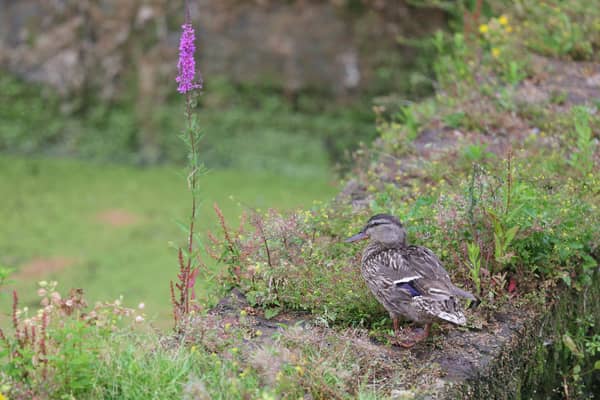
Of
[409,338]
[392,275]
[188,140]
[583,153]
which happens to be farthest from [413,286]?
[583,153]

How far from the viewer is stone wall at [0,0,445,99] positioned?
915cm

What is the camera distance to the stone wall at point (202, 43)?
360 inches

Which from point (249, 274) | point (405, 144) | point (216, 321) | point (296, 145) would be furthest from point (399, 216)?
point (296, 145)

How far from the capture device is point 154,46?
9.27 m

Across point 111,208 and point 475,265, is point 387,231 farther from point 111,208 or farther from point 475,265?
point 111,208

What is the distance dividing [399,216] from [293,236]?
0.52 meters

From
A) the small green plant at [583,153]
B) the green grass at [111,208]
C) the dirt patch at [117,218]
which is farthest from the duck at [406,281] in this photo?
the dirt patch at [117,218]

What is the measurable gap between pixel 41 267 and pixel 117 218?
3.46 ft

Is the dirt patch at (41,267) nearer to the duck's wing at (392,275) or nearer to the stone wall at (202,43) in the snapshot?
the stone wall at (202,43)

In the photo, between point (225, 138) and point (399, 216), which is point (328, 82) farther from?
point (399, 216)

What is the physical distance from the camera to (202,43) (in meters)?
9.30

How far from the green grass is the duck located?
9.58ft

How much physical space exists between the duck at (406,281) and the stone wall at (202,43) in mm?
5478

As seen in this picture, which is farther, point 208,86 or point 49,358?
point 208,86
